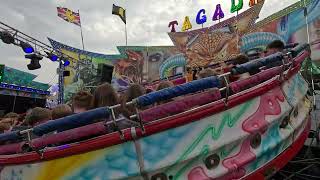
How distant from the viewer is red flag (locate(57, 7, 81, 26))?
874 inches

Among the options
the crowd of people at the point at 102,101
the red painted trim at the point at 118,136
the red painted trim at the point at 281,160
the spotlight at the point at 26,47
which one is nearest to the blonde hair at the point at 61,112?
the crowd of people at the point at 102,101

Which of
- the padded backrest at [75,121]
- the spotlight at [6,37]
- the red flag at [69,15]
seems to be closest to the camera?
the padded backrest at [75,121]

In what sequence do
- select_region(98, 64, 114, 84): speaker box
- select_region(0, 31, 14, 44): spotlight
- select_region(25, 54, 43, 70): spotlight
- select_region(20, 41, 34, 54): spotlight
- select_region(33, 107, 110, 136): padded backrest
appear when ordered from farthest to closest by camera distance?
select_region(25, 54, 43, 70): spotlight, select_region(20, 41, 34, 54): spotlight, select_region(0, 31, 14, 44): spotlight, select_region(98, 64, 114, 84): speaker box, select_region(33, 107, 110, 136): padded backrest

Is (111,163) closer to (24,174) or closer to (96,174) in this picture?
(96,174)

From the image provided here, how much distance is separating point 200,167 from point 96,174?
699 mm

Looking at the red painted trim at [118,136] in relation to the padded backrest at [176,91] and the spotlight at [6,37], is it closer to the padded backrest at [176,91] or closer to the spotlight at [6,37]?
the padded backrest at [176,91]

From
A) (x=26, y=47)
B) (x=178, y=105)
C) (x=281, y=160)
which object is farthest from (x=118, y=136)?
(x=26, y=47)

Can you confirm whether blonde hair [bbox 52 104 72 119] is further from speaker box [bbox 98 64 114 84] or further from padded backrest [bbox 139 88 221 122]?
speaker box [bbox 98 64 114 84]

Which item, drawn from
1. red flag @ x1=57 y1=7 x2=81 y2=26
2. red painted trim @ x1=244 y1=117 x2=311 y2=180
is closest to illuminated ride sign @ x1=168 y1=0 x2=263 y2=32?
red flag @ x1=57 y1=7 x2=81 y2=26

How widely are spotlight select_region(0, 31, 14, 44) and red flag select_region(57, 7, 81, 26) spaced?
9083 millimetres

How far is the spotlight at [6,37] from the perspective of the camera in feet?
43.1

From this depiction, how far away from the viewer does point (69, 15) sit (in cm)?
2255

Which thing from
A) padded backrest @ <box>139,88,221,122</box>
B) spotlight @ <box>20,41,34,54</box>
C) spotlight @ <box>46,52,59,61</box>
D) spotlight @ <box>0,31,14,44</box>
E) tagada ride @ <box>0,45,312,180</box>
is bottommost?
tagada ride @ <box>0,45,312,180</box>

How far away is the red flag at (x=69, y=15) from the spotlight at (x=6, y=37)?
9083 millimetres
